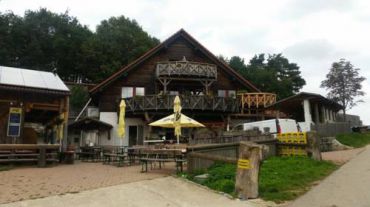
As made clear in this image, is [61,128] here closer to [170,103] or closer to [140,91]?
[170,103]

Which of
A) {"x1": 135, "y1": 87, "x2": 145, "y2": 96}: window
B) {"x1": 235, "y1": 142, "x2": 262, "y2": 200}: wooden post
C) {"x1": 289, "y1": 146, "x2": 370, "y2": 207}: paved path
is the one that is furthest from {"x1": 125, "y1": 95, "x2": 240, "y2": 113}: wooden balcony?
{"x1": 235, "y1": 142, "x2": 262, "y2": 200}: wooden post

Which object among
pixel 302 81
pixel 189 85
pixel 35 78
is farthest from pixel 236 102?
pixel 302 81

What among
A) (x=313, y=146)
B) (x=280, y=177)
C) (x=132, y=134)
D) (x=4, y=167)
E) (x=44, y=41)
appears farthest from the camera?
(x=44, y=41)

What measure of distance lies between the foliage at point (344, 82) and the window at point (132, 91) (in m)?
26.9

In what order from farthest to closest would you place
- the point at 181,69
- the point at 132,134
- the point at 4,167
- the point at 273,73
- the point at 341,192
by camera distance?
the point at 273,73 < the point at 132,134 < the point at 181,69 < the point at 4,167 < the point at 341,192

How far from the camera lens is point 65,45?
41625 mm

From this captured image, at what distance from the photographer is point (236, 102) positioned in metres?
25.2

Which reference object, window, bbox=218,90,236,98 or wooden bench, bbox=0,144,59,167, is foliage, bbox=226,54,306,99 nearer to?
window, bbox=218,90,236,98

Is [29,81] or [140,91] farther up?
[140,91]

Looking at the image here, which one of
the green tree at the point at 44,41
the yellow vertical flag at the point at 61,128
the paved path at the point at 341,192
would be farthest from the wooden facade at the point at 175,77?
the green tree at the point at 44,41

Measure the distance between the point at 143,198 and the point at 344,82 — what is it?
131ft

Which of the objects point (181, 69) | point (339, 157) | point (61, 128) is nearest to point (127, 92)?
point (181, 69)

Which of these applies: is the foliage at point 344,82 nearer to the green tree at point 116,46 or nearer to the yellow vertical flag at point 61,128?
the green tree at point 116,46

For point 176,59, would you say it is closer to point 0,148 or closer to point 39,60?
point 0,148
